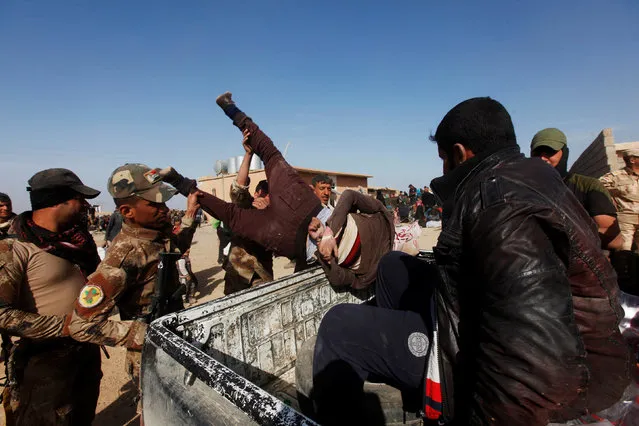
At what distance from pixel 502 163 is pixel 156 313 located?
2.40 meters

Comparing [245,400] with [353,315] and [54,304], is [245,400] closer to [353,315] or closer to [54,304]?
[353,315]

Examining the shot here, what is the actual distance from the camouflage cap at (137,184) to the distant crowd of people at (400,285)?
12 mm

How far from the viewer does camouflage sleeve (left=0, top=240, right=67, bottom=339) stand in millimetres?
1814

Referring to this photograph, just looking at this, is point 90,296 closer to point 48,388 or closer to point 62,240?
point 62,240

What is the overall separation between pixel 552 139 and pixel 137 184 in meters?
4.37

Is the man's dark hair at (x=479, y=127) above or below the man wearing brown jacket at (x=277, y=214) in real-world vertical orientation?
above

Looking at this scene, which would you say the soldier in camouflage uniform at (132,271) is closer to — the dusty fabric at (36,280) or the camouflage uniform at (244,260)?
the dusty fabric at (36,280)

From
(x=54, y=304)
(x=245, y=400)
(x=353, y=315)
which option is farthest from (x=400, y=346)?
(x=54, y=304)

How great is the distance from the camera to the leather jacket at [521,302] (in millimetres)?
994

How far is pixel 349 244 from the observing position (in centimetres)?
276

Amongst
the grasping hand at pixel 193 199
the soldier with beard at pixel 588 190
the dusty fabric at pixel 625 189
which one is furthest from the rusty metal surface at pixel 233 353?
the dusty fabric at pixel 625 189

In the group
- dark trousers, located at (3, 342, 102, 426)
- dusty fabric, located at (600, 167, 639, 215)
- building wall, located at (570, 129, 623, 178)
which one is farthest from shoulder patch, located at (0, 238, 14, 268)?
building wall, located at (570, 129, 623, 178)

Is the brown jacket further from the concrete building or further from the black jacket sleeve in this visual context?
the concrete building

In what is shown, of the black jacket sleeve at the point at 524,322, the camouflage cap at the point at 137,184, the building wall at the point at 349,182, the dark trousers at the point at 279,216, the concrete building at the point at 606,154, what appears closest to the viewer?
the black jacket sleeve at the point at 524,322
